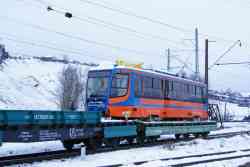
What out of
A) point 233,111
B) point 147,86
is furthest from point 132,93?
point 233,111

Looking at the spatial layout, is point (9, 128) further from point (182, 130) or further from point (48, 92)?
point (48, 92)

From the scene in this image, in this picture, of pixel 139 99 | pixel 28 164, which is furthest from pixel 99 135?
pixel 28 164

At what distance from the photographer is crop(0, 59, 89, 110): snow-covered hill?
8506 cm

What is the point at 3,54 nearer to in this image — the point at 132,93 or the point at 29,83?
the point at 29,83

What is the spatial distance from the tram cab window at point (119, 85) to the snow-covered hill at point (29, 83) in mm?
55217

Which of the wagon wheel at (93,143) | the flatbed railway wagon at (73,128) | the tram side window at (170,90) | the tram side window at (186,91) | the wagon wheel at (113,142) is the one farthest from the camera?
the tram side window at (186,91)

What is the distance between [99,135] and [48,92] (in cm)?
8686

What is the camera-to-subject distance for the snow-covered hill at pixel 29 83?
85062 mm

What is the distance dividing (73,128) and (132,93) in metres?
4.57

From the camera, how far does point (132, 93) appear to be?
67.5 feet

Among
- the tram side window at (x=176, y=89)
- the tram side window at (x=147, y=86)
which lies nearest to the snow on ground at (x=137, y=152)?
the tram side window at (x=147, y=86)

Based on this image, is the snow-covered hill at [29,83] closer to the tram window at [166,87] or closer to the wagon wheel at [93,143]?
the tram window at [166,87]

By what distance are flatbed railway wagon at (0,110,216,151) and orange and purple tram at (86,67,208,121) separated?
651mm

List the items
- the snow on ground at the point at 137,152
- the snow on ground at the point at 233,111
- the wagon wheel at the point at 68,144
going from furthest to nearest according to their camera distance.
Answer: the snow on ground at the point at 233,111
the wagon wheel at the point at 68,144
the snow on ground at the point at 137,152
